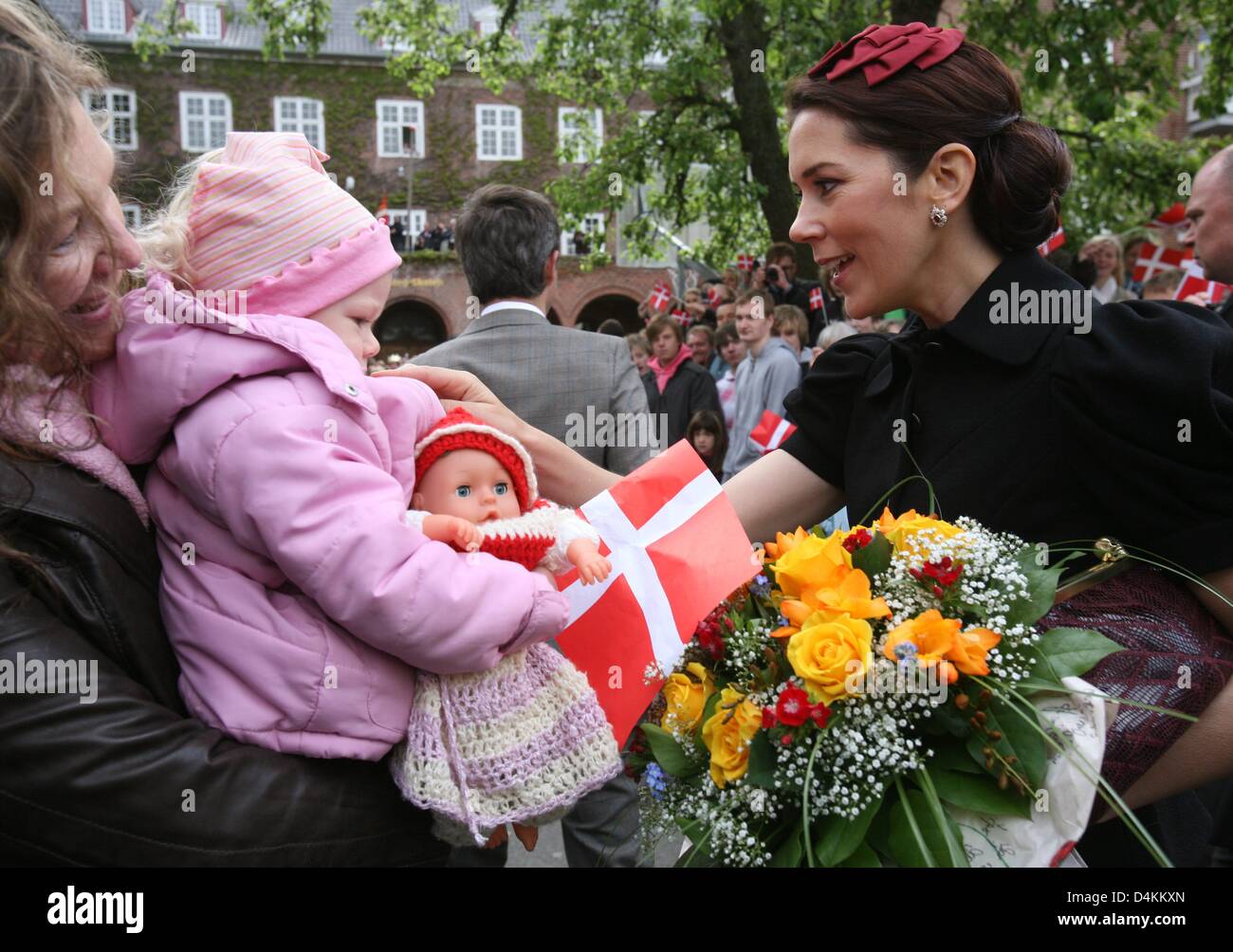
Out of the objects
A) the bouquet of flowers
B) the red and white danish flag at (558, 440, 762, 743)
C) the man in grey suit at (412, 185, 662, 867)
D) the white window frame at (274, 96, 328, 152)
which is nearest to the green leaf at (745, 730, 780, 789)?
the bouquet of flowers

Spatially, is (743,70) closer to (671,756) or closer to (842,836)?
(671,756)

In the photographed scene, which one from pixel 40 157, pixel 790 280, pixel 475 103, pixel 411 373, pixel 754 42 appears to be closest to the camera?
pixel 40 157

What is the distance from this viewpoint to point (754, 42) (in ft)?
42.6

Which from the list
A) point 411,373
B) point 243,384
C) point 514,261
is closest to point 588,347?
point 514,261

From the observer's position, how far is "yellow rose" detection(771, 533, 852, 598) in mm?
1579

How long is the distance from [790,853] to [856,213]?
3.55ft

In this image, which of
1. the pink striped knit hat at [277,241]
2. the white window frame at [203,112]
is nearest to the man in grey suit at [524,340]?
the pink striped knit hat at [277,241]

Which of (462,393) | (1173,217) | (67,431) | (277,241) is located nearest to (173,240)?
(277,241)

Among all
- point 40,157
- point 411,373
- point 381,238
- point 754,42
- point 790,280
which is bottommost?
point 790,280

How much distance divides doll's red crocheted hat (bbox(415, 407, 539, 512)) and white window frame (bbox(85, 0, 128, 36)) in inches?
1547

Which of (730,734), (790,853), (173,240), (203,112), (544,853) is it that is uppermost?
(203,112)

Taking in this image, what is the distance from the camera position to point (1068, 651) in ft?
5.05

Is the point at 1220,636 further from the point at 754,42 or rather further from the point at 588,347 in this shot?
the point at 754,42
